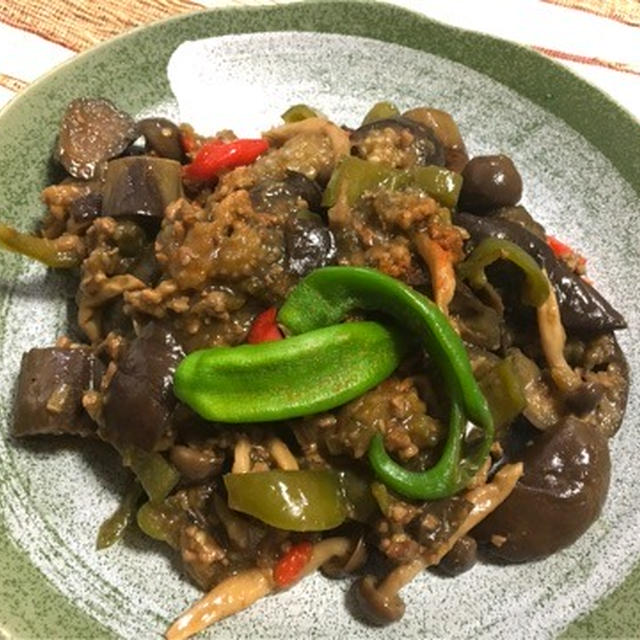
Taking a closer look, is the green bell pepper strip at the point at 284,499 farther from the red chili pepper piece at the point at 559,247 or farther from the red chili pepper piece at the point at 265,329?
the red chili pepper piece at the point at 559,247

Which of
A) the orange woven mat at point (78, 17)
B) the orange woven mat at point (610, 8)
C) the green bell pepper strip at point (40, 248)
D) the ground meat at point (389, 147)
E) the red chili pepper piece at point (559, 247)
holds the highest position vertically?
the orange woven mat at point (610, 8)

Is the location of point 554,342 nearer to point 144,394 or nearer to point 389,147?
point 389,147

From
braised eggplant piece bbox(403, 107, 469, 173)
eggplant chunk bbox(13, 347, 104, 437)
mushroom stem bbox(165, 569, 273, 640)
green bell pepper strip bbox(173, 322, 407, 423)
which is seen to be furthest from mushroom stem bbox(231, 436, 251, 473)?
braised eggplant piece bbox(403, 107, 469, 173)

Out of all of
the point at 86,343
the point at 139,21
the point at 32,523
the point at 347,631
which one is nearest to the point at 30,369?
the point at 86,343

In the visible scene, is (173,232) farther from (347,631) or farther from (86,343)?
(347,631)

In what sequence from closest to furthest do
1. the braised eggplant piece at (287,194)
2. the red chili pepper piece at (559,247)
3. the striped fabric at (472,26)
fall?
the braised eggplant piece at (287,194)
the red chili pepper piece at (559,247)
the striped fabric at (472,26)

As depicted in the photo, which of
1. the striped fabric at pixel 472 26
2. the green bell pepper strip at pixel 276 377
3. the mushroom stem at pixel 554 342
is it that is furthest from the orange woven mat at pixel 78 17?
the mushroom stem at pixel 554 342

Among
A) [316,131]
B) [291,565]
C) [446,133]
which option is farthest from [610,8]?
[291,565]

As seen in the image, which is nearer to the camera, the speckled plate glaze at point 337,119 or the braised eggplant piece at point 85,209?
the speckled plate glaze at point 337,119
